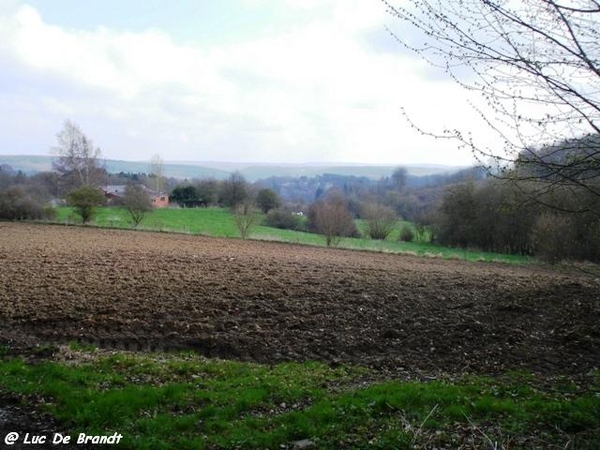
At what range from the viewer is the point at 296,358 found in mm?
8133

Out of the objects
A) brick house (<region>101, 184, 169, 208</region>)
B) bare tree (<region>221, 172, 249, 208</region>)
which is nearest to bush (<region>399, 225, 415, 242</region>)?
bare tree (<region>221, 172, 249, 208</region>)

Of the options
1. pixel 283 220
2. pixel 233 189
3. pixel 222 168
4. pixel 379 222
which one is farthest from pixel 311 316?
pixel 222 168

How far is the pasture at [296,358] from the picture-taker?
16.3ft

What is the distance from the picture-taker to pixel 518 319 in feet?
33.1

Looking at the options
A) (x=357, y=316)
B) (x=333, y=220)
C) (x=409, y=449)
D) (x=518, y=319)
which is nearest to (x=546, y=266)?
(x=333, y=220)

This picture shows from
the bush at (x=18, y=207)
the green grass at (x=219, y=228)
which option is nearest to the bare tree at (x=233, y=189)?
the green grass at (x=219, y=228)

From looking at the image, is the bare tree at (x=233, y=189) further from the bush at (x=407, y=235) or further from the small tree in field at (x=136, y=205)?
the bush at (x=407, y=235)

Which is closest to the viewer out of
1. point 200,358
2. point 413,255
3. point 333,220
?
point 200,358

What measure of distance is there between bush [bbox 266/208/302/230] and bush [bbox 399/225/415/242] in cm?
979

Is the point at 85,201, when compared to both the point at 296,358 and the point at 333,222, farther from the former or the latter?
the point at 296,358

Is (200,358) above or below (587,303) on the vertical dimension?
below

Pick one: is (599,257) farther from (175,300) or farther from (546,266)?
(175,300)

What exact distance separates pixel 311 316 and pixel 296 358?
2.19 meters

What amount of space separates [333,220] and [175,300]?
79.5 feet
